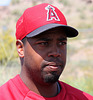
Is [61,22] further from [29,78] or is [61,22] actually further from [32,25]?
[29,78]

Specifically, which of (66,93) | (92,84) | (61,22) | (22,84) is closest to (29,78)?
(22,84)

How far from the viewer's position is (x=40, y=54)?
6.74 ft

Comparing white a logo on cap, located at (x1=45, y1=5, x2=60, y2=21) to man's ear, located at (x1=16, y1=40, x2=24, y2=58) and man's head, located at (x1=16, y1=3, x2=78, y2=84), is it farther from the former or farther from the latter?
man's ear, located at (x1=16, y1=40, x2=24, y2=58)

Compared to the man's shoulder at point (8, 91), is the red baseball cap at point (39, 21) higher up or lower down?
higher up

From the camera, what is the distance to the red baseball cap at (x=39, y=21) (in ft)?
6.84

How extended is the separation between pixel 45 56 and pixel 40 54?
45 millimetres

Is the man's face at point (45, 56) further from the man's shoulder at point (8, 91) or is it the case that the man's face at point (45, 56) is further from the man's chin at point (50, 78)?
the man's shoulder at point (8, 91)

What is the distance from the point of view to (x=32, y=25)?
2117mm

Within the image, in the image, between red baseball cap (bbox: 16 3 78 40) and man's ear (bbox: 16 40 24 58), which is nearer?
red baseball cap (bbox: 16 3 78 40)

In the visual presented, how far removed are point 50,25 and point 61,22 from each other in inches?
5.8

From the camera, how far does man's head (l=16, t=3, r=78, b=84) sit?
205 centimetres

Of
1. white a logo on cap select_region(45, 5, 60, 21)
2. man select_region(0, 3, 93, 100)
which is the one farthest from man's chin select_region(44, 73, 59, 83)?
white a logo on cap select_region(45, 5, 60, 21)

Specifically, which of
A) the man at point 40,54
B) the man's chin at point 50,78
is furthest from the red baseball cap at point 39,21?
the man's chin at point 50,78

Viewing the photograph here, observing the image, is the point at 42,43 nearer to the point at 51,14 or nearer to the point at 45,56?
the point at 45,56
